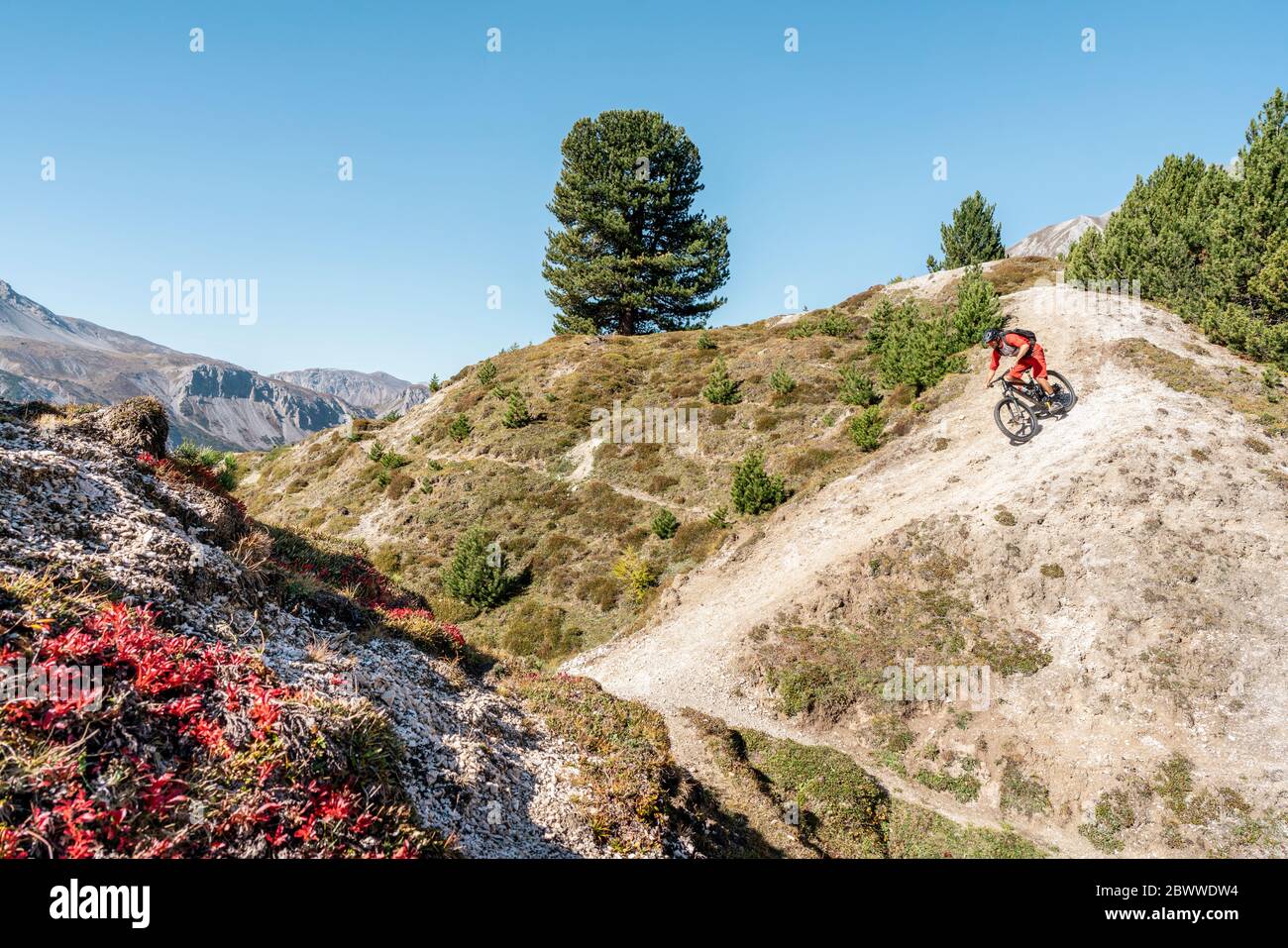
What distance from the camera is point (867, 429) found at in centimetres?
3084

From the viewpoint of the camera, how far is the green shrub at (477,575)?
2950 centimetres

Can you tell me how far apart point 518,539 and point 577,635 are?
9098mm

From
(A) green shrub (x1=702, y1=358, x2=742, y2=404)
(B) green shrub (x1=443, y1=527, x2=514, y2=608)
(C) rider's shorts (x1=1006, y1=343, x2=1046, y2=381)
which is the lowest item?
(B) green shrub (x1=443, y1=527, x2=514, y2=608)

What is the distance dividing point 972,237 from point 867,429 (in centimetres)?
4107

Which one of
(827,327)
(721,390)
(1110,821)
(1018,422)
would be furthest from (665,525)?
(827,327)

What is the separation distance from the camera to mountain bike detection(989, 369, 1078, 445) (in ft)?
81.9

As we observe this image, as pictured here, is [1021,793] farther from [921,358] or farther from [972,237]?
[972,237]

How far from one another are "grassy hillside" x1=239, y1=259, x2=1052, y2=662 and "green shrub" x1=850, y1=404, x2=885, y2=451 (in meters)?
0.60

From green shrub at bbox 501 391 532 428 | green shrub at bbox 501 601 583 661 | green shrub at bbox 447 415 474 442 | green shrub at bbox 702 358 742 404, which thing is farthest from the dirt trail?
green shrub at bbox 447 415 474 442

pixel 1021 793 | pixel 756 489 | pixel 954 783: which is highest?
pixel 756 489

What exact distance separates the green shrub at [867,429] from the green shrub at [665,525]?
1110 centimetres

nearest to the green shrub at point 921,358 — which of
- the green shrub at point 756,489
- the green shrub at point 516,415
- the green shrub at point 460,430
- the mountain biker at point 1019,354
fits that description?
the mountain biker at point 1019,354

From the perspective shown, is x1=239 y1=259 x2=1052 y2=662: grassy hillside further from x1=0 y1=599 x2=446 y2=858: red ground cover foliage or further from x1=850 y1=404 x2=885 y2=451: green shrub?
x1=0 y1=599 x2=446 y2=858: red ground cover foliage

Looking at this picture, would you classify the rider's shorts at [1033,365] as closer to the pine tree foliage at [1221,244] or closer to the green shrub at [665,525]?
the pine tree foliage at [1221,244]
